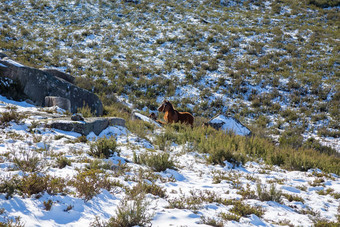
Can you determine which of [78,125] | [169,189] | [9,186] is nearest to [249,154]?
[169,189]

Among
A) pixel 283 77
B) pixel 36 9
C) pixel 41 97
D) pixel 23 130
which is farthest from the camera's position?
pixel 36 9

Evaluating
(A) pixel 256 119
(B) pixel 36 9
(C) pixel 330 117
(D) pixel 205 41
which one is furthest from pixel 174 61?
(B) pixel 36 9

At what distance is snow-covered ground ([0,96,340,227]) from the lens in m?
2.72

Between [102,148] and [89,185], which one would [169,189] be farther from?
[102,148]

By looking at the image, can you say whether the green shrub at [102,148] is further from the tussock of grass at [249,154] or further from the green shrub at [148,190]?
the tussock of grass at [249,154]

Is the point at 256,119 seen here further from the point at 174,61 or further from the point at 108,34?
the point at 108,34

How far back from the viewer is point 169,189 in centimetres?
374

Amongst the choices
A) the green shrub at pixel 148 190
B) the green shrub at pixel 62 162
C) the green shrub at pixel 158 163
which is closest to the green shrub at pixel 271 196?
the green shrub at pixel 148 190

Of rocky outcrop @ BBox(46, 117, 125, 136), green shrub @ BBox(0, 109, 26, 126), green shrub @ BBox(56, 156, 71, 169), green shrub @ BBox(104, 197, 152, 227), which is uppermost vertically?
green shrub @ BBox(104, 197, 152, 227)

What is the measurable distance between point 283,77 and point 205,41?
7891 millimetres

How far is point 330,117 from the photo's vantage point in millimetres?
12320

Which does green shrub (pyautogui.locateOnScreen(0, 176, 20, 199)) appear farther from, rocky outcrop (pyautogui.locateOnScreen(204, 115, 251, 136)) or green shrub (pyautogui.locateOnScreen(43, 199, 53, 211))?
rocky outcrop (pyautogui.locateOnScreen(204, 115, 251, 136))

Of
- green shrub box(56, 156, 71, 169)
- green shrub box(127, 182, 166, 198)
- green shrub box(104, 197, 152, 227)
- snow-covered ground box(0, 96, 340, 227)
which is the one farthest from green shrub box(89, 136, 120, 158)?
green shrub box(104, 197, 152, 227)

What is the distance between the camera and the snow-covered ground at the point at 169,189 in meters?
2.72
